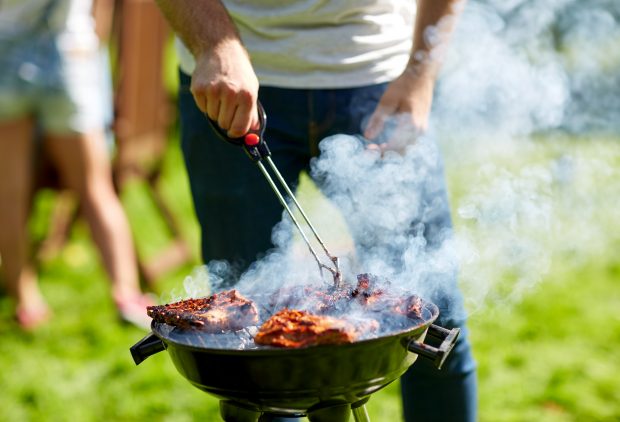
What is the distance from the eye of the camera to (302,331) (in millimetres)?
1529

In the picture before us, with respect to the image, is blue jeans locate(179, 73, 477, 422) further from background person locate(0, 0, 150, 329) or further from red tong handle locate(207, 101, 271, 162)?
background person locate(0, 0, 150, 329)

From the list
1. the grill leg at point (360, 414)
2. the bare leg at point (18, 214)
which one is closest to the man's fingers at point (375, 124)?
the grill leg at point (360, 414)

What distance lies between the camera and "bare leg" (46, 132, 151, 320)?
163 inches

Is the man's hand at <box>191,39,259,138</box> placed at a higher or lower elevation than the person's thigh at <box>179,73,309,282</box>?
higher

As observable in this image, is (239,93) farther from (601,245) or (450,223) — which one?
(601,245)

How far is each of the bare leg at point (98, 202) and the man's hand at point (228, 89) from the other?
8.18 ft

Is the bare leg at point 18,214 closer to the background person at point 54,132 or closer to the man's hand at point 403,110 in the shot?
the background person at point 54,132

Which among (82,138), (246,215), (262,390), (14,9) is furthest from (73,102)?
(262,390)

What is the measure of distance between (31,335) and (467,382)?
102 inches

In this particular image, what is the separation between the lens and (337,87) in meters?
2.11

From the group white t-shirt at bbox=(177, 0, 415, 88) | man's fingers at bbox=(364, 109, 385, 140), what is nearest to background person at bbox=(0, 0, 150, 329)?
white t-shirt at bbox=(177, 0, 415, 88)

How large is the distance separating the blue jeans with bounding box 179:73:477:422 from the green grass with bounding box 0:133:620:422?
0.28 metres

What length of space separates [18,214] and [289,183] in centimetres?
259

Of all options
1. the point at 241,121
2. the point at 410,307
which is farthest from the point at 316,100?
the point at 410,307
